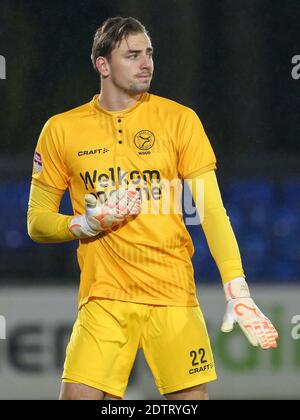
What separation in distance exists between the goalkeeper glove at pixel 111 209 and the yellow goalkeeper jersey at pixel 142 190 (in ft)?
0.36

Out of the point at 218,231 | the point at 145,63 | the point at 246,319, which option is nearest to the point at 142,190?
the point at 218,231

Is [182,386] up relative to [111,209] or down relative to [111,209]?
down

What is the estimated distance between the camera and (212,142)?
25.1 feet

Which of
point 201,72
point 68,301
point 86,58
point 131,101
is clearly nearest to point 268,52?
point 201,72

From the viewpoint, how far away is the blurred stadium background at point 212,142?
707cm

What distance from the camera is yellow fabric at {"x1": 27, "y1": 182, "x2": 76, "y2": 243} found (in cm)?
471

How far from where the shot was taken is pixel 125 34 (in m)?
4.74

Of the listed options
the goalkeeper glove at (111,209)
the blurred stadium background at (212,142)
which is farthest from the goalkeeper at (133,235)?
the blurred stadium background at (212,142)

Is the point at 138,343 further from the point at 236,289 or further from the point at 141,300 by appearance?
the point at 236,289

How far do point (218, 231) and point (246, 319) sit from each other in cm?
34

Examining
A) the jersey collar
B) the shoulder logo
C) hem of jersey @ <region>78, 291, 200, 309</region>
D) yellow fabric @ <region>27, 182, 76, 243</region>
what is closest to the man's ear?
the jersey collar

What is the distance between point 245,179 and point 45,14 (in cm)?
159

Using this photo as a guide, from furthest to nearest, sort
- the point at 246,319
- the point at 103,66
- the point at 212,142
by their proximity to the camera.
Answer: the point at 212,142 < the point at 103,66 < the point at 246,319

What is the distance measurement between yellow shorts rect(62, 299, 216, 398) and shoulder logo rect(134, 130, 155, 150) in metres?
0.57
